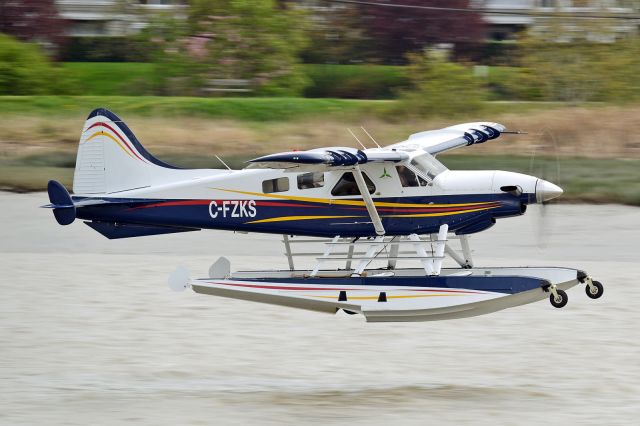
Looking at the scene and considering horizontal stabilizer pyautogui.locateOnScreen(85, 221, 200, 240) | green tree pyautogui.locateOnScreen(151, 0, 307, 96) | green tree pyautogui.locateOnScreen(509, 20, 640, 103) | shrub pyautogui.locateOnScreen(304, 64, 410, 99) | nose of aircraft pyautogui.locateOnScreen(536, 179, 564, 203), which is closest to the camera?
nose of aircraft pyautogui.locateOnScreen(536, 179, 564, 203)

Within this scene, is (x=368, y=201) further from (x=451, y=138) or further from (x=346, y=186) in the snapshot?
(x=451, y=138)

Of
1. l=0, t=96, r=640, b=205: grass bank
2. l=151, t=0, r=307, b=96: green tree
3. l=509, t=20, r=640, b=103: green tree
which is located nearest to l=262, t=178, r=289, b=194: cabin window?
l=0, t=96, r=640, b=205: grass bank

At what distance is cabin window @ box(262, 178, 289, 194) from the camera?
56.3ft

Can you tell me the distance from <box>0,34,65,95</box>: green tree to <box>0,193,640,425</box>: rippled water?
76.3 ft

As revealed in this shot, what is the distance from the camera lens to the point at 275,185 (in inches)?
677

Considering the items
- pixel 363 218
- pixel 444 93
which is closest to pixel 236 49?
pixel 444 93

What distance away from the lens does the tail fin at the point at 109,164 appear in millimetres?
18266

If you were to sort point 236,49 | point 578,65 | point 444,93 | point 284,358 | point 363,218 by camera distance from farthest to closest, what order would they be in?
point 236,49, point 578,65, point 444,93, point 284,358, point 363,218

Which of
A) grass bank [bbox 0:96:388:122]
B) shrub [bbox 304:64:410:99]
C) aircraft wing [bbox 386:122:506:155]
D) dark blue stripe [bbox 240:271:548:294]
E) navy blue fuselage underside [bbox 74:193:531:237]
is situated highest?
aircraft wing [bbox 386:122:506:155]

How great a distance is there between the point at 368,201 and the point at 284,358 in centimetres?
346

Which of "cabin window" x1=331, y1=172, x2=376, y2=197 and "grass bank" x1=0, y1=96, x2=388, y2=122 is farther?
"grass bank" x1=0, y1=96, x2=388, y2=122

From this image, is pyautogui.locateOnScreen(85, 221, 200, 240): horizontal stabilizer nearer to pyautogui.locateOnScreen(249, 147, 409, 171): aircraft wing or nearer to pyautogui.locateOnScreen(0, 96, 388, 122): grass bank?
pyautogui.locateOnScreen(249, 147, 409, 171): aircraft wing

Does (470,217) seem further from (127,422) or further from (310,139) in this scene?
(310,139)

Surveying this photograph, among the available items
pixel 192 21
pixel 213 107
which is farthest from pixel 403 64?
pixel 213 107
